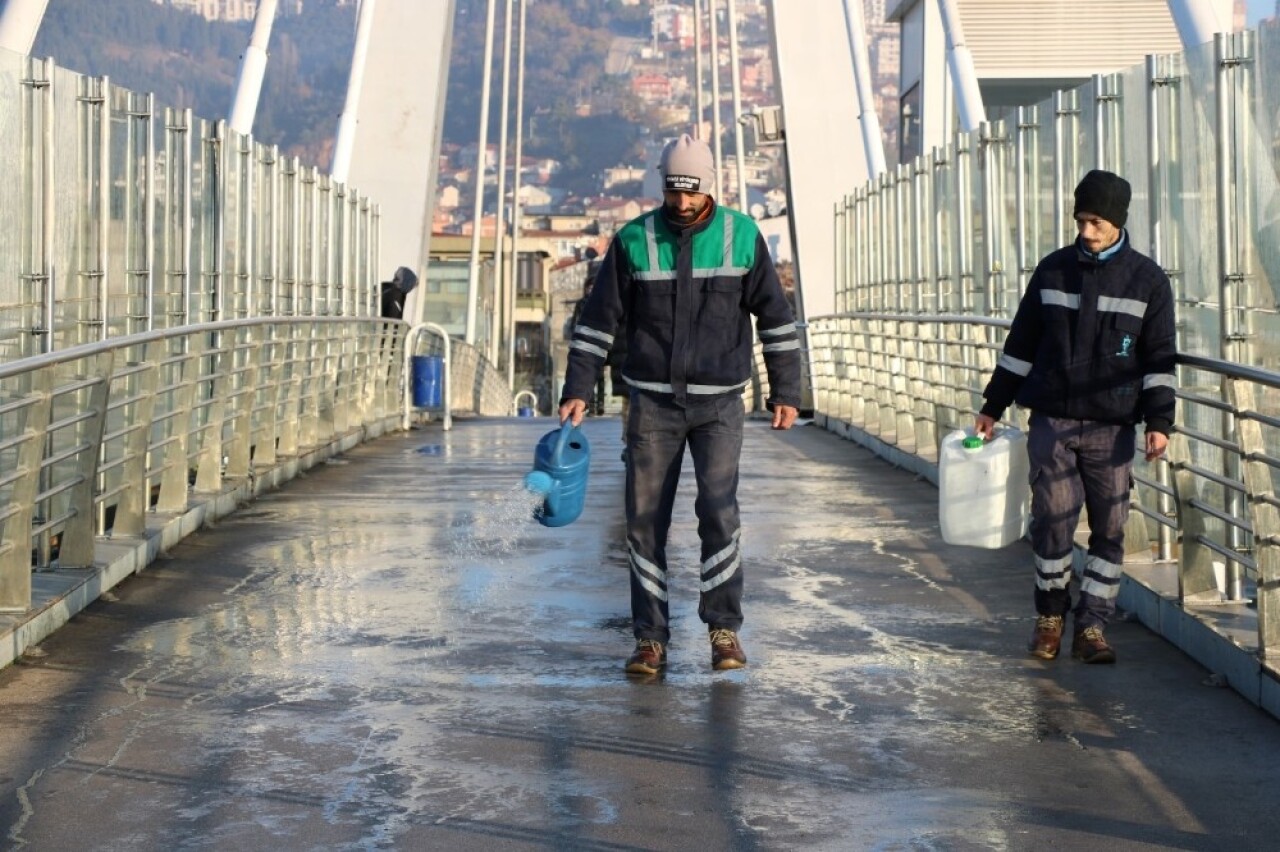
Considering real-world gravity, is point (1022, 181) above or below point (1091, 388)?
above

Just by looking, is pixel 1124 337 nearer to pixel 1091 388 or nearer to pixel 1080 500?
pixel 1091 388

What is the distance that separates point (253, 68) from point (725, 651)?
18.5 m

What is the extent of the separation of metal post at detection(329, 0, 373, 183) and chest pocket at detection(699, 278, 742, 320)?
2405cm

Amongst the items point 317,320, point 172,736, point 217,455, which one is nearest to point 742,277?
point 172,736

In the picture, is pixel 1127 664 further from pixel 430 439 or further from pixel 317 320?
pixel 430 439

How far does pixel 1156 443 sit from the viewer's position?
27.6ft

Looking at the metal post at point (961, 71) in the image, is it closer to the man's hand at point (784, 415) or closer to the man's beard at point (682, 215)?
the man's hand at point (784, 415)

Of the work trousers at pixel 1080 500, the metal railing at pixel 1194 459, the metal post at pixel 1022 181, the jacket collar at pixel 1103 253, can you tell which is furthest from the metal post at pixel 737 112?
the jacket collar at pixel 1103 253

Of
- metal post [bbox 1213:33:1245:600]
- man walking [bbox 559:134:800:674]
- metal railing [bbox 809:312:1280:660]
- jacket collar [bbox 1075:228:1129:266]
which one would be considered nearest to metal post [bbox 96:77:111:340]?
metal railing [bbox 809:312:1280:660]

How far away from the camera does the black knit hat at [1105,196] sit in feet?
28.0

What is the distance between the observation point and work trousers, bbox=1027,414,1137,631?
8711 mm

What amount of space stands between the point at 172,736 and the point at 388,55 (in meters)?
29.7

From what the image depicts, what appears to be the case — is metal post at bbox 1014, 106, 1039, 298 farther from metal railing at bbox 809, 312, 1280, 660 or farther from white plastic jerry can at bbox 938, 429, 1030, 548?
white plastic jerry can at bbox 938, 429, 1030, 548

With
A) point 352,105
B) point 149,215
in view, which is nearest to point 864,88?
point 352,105
